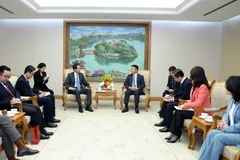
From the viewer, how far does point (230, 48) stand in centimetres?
766

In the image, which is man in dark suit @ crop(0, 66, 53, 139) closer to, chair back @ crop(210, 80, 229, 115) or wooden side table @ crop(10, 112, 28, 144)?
wooden side table @ crop(10, 112, 28, 144)

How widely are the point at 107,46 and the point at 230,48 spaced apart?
3916 millimetres

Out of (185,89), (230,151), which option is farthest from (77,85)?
(230,151)

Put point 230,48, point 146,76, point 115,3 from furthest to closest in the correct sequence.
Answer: point 230,48 < point 146,76 < point 115,3

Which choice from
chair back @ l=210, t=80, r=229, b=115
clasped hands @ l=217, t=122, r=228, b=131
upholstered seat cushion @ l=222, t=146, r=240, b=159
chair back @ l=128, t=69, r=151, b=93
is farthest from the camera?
chair back @ l=128, t=69, r=151, b=93

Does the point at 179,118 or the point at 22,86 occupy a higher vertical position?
the point at 22,86

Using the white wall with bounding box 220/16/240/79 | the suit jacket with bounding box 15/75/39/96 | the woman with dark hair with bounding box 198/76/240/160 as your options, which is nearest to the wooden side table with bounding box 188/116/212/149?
the woman with dark hair with bounding box 198/76/240/160

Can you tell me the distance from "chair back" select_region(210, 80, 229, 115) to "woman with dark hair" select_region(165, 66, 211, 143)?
18cm

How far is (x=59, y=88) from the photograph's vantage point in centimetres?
840

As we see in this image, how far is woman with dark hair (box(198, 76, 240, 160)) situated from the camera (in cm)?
283

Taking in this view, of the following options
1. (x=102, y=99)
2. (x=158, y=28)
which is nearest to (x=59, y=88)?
(x=102, y=99)

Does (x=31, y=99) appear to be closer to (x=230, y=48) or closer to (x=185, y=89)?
(x=185, y=89)

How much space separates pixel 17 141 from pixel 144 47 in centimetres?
590

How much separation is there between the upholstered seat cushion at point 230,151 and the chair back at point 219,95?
4.36 feet
